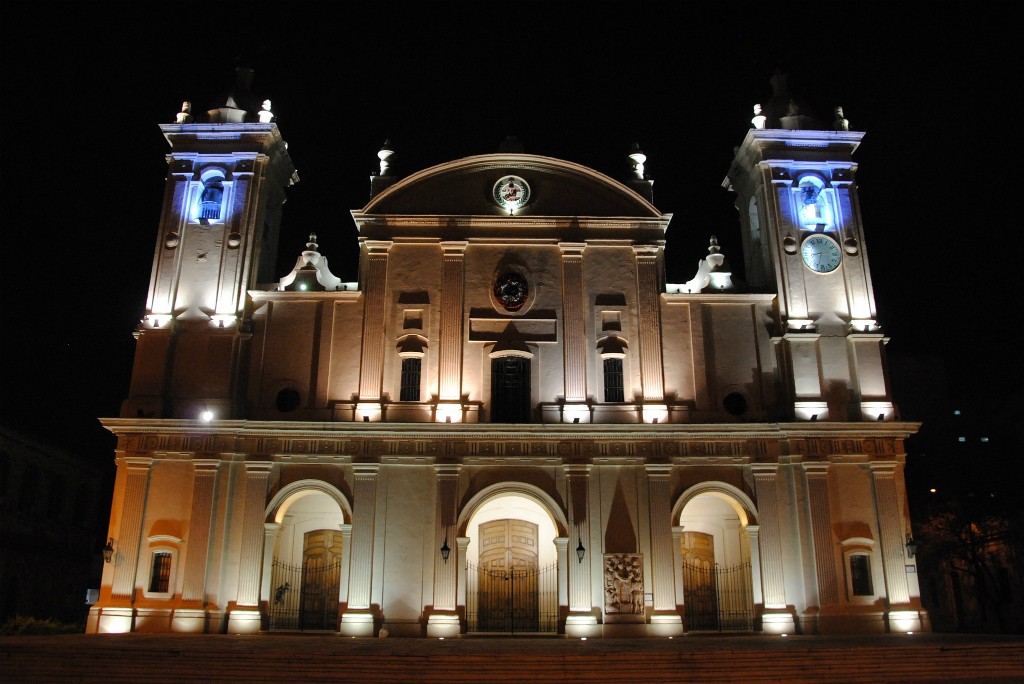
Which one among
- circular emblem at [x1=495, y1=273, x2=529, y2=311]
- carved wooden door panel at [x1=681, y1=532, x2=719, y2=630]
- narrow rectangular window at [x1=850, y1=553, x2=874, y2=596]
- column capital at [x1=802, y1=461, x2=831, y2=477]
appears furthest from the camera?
circular emblem at [x1=495, y1=273, x2=529, y2=311]

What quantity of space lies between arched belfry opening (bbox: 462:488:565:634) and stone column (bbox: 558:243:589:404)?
12.2 feet

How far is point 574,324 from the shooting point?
2833cm

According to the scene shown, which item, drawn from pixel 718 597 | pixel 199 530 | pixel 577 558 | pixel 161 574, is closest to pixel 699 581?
pixel 718 597

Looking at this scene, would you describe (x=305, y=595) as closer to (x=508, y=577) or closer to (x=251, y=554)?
(x=251, y=554)

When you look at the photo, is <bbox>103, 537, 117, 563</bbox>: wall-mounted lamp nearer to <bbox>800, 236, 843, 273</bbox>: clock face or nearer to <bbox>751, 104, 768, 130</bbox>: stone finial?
<bbox>800, 236, 843, 273</bbox>: clock face

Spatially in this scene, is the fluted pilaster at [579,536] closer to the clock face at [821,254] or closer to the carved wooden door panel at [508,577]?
the carved wooden door panel at [508,577]

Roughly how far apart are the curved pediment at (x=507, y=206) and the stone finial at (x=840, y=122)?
24.8 ft

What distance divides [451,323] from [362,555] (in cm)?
764

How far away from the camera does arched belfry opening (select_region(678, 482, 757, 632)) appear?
26.8 m

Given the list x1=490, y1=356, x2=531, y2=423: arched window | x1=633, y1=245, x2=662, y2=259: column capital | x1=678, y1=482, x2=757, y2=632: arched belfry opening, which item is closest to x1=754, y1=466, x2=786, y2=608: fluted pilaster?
x1=678, y1=482, x2=757, y2=632: arched belfry opening

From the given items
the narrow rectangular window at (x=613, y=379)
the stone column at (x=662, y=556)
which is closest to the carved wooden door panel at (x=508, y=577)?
the stone column at (x=662, y=556)

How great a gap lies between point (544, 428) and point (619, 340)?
158 inches

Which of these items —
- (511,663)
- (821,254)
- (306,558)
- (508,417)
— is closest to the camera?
(511,663)

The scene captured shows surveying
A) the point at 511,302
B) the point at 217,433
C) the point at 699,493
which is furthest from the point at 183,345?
the point at 699,493
